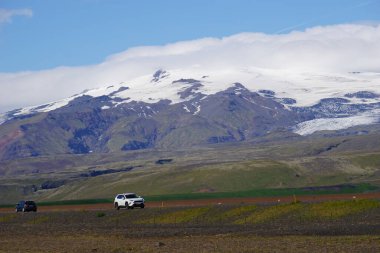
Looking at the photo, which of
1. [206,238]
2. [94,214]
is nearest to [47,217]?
[94,214]

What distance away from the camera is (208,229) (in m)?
70.4

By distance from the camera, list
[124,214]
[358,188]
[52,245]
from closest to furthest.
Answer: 1. [52,245]
2. [124,214]
3. [358,188]

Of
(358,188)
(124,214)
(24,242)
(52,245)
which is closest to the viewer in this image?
(52,245)

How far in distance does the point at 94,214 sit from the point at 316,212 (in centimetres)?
3033

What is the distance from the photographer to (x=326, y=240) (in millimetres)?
55094

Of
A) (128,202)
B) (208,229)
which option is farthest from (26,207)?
(208,229)

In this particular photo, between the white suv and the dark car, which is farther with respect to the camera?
the dark car

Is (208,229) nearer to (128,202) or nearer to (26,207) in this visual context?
(128,202)

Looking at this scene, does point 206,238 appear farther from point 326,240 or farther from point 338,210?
point 338,210

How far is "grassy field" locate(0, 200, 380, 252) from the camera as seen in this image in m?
54.9

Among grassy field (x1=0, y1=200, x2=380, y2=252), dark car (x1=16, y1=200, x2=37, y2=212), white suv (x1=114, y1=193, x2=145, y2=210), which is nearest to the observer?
grassy field (x1=0, y1=200, x2=380, y2=252)

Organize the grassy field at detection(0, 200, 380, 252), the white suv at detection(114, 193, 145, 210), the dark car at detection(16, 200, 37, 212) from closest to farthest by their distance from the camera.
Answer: the grassy field at detection(0, 200, 380, 252) < the white suv at detection(114, 193, 145, 210) < the dark car at detection(16, 200, 37, 212)

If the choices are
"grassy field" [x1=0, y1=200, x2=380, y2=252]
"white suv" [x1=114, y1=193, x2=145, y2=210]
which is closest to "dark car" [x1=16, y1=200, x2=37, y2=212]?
"white suv" [x1=114, y1=193, x2=145, y2=210]

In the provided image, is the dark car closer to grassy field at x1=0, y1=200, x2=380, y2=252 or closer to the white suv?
the white suv
